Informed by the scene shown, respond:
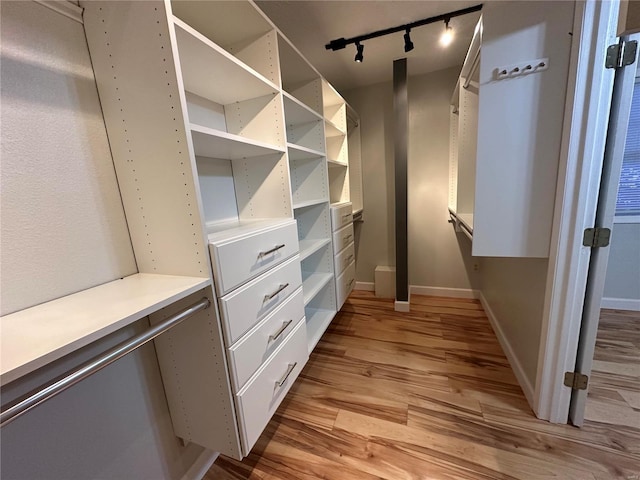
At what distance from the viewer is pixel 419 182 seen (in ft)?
8.86

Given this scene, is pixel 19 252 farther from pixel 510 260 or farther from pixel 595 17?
pixel 510 260

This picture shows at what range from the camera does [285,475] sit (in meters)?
1.13

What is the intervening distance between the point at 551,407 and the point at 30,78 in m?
2.45

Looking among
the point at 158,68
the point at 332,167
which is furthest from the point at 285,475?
the point at 332,167

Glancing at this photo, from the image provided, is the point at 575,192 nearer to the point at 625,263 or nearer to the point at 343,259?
the point at 343,259

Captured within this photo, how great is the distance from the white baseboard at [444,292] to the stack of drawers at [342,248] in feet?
3.29

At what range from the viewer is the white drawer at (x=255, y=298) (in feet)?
2.85

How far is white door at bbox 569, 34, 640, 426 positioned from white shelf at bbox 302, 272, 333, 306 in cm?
136

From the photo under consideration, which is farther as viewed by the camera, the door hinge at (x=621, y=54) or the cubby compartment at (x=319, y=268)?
the cubby compartment at (x=319, y=268)

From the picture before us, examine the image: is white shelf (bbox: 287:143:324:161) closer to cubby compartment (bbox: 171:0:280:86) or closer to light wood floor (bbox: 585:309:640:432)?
cubby compartment (bbox: 171:0:280:86)

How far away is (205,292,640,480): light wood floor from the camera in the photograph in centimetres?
111

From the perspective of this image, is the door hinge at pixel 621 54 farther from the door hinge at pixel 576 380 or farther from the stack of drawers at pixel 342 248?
the stack of drawers at pixel 342 248

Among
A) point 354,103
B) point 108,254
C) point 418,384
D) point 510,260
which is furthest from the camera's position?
point 354,103

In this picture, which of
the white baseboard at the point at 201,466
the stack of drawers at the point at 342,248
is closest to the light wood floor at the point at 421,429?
the white baseboard at the point at 201,466
